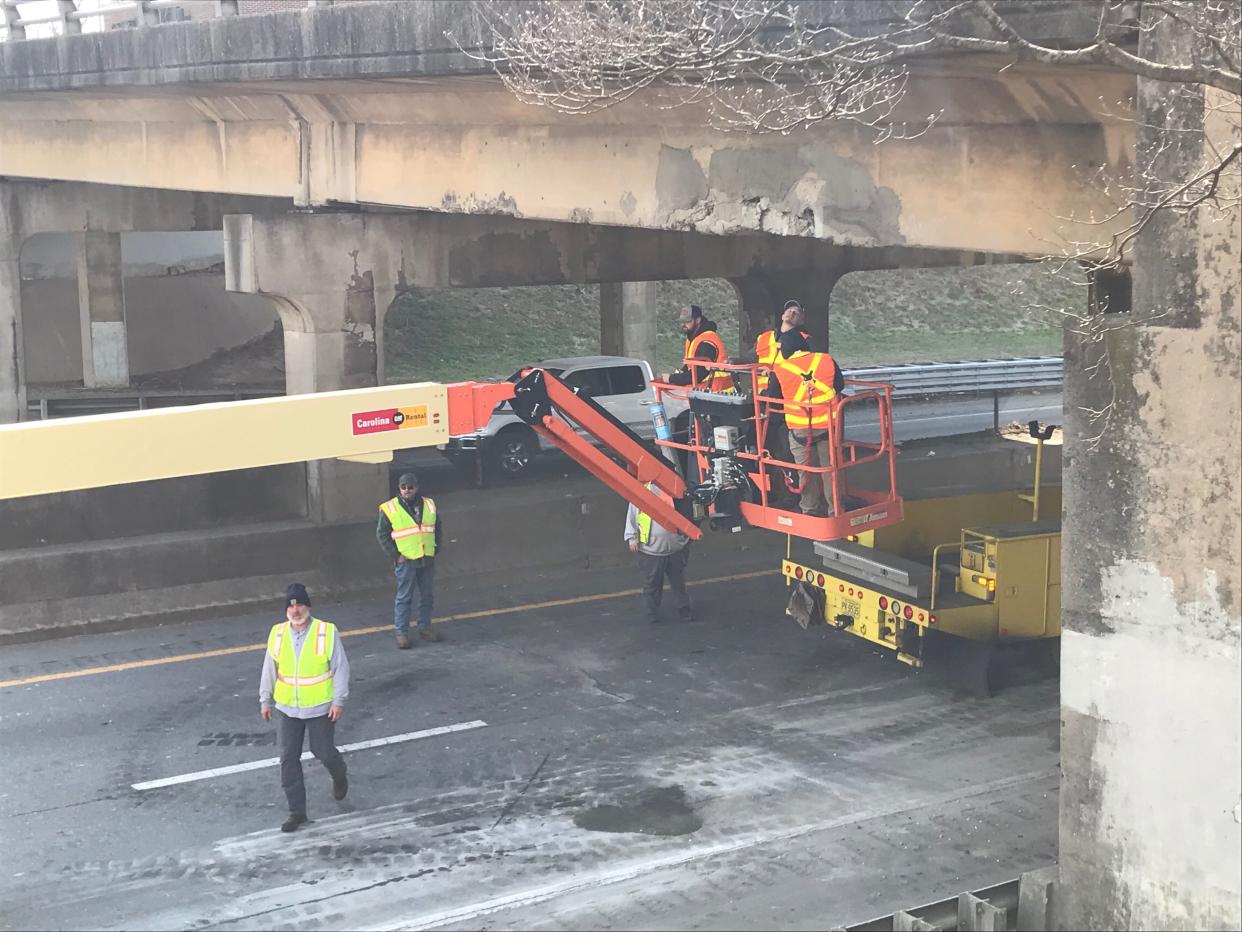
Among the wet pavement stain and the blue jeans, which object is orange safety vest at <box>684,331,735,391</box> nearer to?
the wet pavement stain

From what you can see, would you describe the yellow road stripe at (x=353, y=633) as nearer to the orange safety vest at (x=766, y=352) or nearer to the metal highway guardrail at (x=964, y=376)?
the orange safety vest at (x=766, y=352)

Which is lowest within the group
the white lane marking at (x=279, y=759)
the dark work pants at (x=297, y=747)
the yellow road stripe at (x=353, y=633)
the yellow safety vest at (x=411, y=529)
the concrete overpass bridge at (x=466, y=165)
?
the white lane marking at (x=279, y=759)

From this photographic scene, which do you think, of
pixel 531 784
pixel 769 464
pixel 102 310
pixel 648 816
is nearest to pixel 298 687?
pixel 531 784

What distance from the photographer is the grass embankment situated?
40.2m

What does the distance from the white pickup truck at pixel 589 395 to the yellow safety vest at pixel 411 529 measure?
7.71 m

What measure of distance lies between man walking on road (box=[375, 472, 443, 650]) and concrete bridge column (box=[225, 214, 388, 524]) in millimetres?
2792

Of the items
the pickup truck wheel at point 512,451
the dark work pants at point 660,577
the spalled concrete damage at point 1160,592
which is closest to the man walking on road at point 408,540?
the dark work pants at point 660,577

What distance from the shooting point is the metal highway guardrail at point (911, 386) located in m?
32.1

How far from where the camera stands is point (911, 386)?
36656 millimetres

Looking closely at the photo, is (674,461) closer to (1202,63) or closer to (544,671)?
(544,671)

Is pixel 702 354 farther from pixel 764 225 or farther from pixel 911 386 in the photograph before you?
pixel 911 386

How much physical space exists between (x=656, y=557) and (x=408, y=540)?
2485 millimetres

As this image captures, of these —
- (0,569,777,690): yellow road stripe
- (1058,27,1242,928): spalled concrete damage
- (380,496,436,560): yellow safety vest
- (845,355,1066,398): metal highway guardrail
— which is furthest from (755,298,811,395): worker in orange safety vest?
(845,355,1066,398): metal highway guardrail

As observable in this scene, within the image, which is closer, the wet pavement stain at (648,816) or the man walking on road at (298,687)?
the man walking on road at (298,687)
